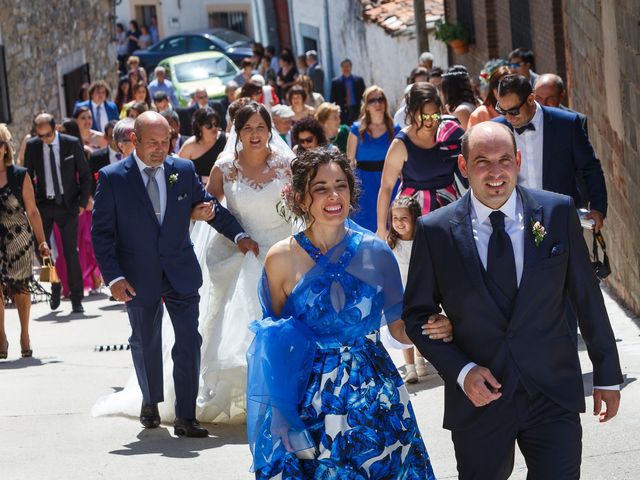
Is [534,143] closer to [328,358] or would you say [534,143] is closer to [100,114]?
[328,358]

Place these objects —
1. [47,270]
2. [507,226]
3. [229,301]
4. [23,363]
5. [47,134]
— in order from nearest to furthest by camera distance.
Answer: [507,226], [229,301], [23,363], [47,270], [47,134]

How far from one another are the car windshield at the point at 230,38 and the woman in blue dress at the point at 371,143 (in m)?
32.0

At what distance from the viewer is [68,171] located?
564 inches

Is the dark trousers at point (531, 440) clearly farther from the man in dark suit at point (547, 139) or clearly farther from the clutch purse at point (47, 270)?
the clutch purse at point (47, 270)

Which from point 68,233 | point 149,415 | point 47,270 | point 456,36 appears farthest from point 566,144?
point 456,36

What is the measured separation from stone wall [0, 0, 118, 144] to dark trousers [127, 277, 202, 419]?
1182 centimetres

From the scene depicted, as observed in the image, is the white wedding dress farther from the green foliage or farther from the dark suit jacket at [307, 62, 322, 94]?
the dark suit jacket at [307, 62, 322, 94]

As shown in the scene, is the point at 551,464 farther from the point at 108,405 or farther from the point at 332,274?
the point at 108,405

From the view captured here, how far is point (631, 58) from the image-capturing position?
9.44m

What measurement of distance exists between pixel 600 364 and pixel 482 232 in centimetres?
62

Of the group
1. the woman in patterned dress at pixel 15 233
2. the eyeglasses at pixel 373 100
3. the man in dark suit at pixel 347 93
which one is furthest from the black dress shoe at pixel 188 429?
the man in dark suit at pixel 347 93

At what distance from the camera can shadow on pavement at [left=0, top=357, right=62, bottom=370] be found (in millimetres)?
11344

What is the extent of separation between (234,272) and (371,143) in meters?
3.49

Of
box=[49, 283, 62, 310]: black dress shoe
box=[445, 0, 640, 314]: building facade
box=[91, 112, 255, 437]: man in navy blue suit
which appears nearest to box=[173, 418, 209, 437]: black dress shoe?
box=[91, 112, 255, 437]: man in navy blue suit
